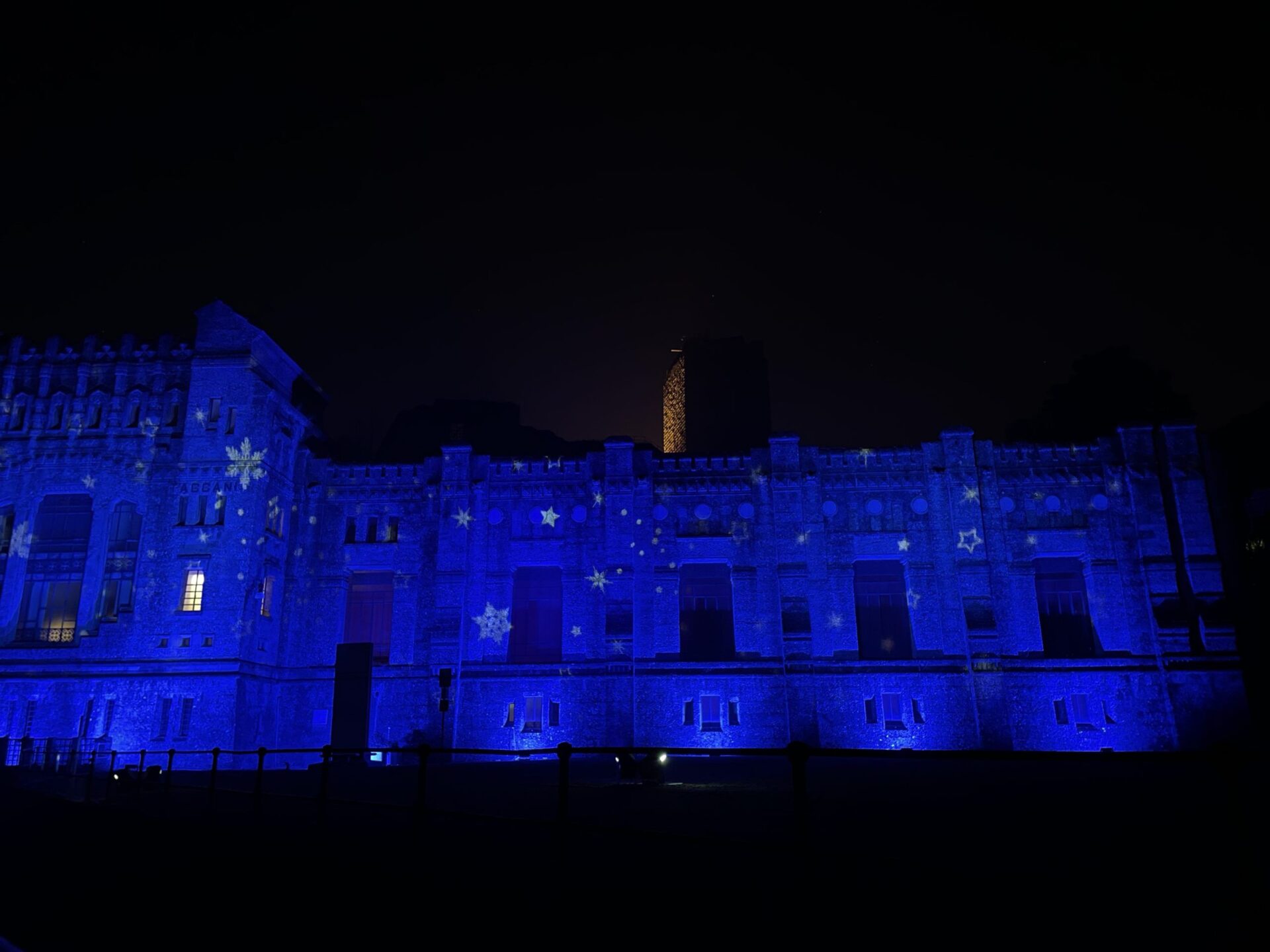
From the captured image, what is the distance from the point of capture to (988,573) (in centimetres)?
3400

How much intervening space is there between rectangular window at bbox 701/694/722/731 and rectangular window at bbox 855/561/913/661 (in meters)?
6.41

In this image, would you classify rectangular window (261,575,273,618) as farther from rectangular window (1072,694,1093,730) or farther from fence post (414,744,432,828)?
rectangular window (1072,694,1093,730)

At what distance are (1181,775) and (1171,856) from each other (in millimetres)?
13138

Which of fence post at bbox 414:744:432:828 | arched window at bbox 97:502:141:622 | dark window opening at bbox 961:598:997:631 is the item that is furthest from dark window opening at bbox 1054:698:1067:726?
arched window at bbox 97:502:141:622

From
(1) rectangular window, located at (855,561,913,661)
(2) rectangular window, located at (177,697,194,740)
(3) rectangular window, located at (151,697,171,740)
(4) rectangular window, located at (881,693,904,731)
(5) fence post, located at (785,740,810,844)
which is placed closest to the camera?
(5) fence post, located at (785,740,810,844)

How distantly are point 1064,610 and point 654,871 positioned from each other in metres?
31.0

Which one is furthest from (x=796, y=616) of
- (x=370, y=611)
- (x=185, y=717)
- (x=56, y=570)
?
(x=56, y=570)

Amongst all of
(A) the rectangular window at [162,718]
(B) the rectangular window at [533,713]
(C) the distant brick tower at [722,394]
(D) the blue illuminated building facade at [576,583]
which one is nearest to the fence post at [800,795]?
(D) the blue illuminated building facade at [576,583]

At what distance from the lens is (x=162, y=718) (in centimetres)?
3234

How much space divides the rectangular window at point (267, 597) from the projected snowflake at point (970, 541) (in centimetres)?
2834

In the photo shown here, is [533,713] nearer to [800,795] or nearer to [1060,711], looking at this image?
[1060,711]

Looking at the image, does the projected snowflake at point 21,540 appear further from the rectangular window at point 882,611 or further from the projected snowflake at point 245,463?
the rectangular window at point 882,611

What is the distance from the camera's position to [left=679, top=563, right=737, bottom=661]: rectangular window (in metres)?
35.3

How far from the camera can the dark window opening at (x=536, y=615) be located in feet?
119
